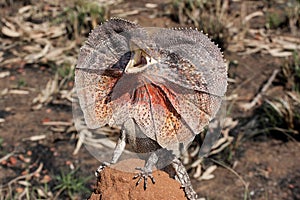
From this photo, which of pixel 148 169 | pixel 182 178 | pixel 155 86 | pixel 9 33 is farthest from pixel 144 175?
pixel 9 33

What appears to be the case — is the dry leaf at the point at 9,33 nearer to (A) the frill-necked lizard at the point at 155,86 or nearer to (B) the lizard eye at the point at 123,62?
(A) the frill-necked lizard at the point at 155,86

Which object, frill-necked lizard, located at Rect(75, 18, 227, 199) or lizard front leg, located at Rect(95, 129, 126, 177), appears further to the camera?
lizard front leg, located at Rect(95, 129, 126, 177)

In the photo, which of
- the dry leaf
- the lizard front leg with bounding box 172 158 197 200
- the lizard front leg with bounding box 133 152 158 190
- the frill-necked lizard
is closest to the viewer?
the frill-necked lizard

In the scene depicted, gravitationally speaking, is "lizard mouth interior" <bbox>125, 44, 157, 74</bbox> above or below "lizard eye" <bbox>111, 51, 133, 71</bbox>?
above

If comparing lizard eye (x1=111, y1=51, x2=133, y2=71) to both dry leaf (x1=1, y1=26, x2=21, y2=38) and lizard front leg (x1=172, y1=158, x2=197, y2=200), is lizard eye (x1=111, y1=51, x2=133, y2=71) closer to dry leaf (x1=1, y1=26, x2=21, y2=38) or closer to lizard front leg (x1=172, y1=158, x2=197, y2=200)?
lizard front leg (x1=172, y1=158, x2=197, y2=200)

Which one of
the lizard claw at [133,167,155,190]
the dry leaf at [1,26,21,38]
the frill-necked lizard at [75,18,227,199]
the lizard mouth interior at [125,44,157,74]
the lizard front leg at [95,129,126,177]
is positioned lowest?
the dry leaf at [1,26,21,38]

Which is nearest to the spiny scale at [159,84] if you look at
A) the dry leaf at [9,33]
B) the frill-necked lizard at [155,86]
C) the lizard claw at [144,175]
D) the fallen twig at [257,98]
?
the frill-necked lizard at [155,86]

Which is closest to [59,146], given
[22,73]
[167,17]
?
[22,73]

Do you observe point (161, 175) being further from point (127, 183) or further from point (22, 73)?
point (22, 73)

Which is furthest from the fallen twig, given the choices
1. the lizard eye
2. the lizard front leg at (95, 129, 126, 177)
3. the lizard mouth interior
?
the lizard mouth interior
